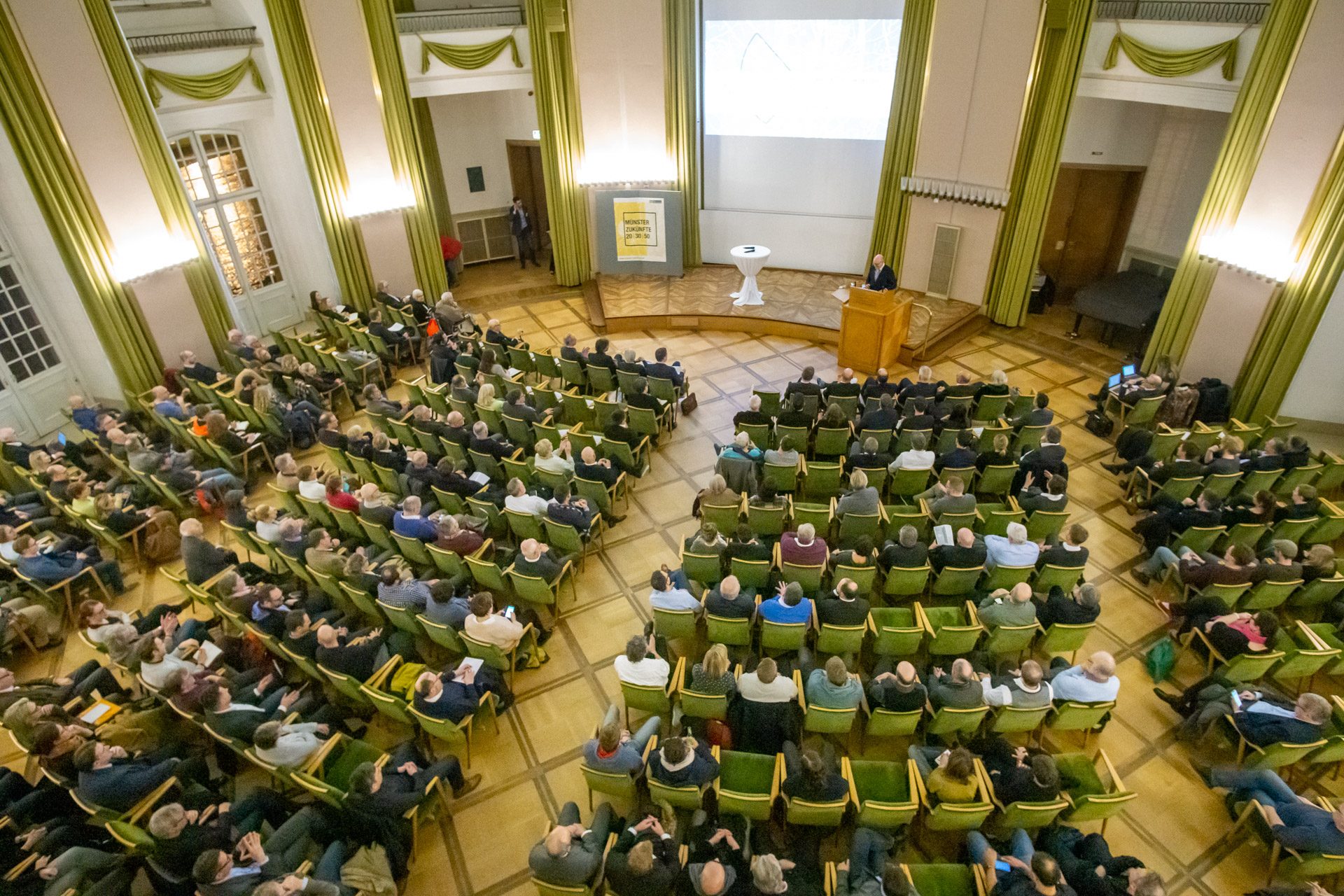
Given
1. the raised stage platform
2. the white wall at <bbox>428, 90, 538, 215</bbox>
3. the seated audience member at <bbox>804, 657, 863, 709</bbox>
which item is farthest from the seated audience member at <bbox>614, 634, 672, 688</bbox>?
the white wall at <bbox>428, 90, 538, 215</bbox>

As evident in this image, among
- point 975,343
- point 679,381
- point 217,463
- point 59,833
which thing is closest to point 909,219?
point 975,343

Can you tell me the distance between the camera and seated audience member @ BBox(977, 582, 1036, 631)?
5355 mm

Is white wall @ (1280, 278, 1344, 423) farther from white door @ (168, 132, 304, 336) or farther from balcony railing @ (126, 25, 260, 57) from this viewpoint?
balcony railing @ (126, 25, 260, 57)

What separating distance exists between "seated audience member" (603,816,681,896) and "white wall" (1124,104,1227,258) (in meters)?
10.9

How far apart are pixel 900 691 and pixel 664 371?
523cm

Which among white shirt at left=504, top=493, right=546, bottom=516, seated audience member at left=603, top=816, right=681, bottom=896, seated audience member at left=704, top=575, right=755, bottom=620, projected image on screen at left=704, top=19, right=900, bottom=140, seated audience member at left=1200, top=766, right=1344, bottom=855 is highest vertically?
projected image on screen at left=704, top=19, right=900, bottom=140

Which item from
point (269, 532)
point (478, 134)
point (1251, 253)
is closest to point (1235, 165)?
point (1251, 253)

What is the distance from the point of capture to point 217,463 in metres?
8.39

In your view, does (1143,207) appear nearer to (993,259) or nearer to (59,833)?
(993,259)

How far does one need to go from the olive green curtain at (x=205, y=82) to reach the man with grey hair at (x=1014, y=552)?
11049 millimetres

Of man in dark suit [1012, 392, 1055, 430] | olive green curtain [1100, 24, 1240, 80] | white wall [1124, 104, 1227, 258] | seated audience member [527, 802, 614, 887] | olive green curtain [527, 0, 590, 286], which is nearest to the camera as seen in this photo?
seated audience member [527, 802, 614, 887]

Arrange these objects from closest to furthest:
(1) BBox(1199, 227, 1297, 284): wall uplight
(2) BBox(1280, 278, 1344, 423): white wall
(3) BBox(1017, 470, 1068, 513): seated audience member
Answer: (3) BBox(1017, 470, 1068, 513): seated audience member → (2) BBox(1280, 278, 1344, 423): white wall → (1) BBox(1199, 227, 1297, 284): wall uplight

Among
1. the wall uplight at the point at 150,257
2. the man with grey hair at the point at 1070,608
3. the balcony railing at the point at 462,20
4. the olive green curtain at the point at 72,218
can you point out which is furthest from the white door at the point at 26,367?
the man with grey hair at the point at 1070,608

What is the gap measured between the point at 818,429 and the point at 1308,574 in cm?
430
